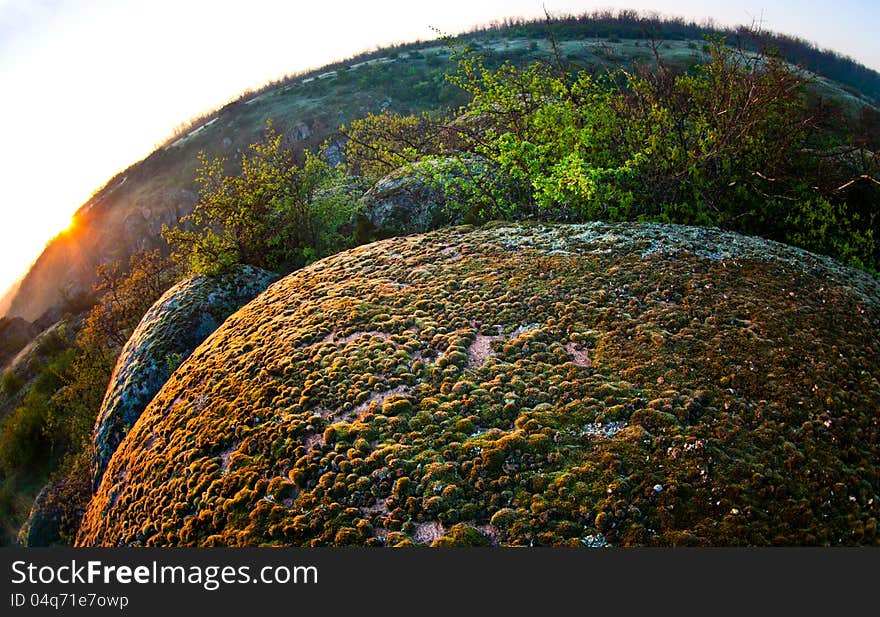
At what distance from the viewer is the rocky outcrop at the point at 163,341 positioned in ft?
41.0

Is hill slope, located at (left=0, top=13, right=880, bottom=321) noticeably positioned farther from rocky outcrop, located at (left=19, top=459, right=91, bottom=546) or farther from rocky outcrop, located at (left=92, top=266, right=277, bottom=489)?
rocky outcrop, located at (left=19, top=459, right=91, bottom=546)

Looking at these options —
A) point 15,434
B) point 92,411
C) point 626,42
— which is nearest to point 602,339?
point 92,411

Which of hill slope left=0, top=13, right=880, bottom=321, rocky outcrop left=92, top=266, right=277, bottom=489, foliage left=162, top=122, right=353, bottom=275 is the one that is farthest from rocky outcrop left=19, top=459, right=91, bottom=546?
hill slope left=0, top=13, right=880, bottom=321

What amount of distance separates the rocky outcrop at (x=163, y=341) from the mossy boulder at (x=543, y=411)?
275cm

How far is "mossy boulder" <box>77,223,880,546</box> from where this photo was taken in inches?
220

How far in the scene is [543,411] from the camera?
6785mm

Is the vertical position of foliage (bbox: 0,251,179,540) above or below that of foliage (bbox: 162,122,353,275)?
below

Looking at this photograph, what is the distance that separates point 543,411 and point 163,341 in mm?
11755

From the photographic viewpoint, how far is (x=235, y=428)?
8.02 metres

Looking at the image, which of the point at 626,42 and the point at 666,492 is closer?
the point at 666,492

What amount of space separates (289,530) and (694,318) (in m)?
6.72

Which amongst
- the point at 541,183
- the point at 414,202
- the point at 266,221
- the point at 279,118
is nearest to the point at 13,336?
the point at 279,118

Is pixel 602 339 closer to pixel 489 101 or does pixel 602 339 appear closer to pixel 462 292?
pixel 462 292

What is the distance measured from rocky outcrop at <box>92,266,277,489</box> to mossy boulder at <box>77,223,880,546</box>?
2.75 meters
